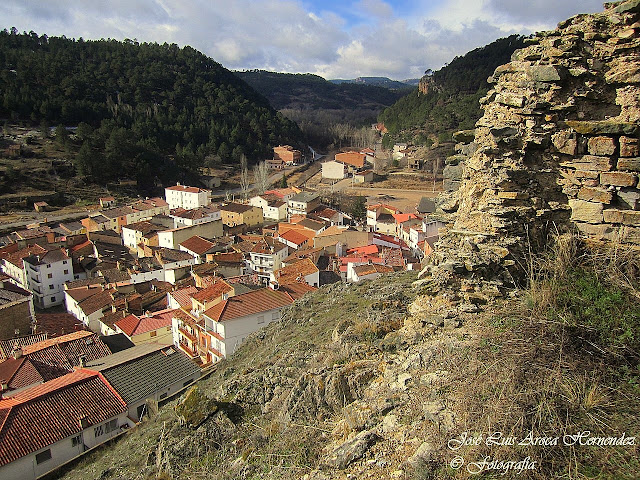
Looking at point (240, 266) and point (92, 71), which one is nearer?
point (240, 266)

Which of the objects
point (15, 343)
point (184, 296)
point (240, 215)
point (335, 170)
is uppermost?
point (335, 170)

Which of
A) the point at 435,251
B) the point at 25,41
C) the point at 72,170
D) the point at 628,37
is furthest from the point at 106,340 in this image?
the point at 25,41

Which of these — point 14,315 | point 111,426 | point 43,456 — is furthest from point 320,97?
point 43,456

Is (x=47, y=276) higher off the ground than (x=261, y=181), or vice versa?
(x=261, y=181)

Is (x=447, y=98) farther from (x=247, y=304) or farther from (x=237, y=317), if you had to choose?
(x=237, y=317)

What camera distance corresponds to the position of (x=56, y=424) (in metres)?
11.1

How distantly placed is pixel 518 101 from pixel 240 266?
2452 cm

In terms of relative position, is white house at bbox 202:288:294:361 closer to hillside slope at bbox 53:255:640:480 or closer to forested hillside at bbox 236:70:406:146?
hillside slope at bbox 53:255:640:480

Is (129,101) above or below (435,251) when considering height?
above

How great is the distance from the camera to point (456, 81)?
8188 cm

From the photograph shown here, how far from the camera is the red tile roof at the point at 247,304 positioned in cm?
1589

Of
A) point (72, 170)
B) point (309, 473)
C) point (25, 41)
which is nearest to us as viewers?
point (309, 473)

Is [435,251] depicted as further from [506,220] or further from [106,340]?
[106,340]

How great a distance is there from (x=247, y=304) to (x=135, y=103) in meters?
80.8
